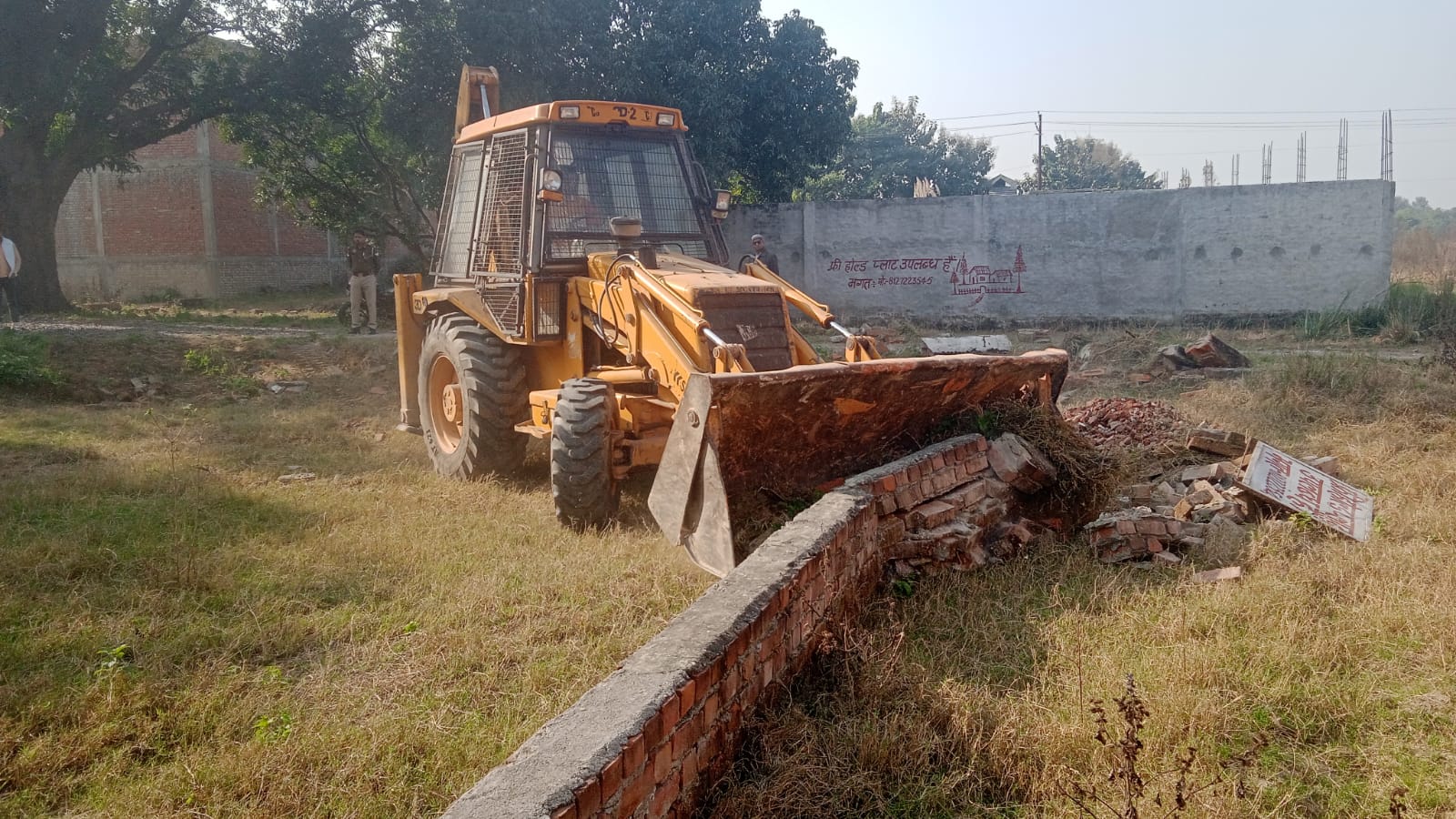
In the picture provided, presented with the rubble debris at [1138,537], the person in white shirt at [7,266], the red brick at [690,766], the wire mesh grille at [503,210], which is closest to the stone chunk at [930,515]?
the rubble debris at [1138,537]

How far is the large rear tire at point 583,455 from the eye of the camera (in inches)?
224

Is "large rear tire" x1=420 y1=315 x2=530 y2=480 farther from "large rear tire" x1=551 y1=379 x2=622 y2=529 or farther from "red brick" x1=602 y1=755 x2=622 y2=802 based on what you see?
"red brick" x1=602 y1=755 x2=622 y2=802

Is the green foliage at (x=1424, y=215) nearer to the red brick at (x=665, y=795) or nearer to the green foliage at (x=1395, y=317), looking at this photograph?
the green foliage at (x=1395, y=317)

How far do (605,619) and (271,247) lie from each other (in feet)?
83.6

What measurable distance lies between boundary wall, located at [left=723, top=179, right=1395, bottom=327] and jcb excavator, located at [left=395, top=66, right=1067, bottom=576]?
10.9 metres

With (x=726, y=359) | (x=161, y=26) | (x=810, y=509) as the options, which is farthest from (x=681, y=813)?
(x=161, y=26)

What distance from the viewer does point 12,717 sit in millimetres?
3418

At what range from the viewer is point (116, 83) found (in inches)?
620

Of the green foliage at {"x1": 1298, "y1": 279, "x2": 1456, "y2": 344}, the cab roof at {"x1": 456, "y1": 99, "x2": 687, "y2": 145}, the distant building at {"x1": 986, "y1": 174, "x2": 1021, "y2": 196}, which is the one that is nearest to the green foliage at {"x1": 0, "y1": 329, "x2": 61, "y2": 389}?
the cab roof at {"x1": 456, "y1": 99, "x2": 687, "y2": 145}

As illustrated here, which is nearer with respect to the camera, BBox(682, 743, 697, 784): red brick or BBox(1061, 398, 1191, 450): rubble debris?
BBox(682, 743, 697, 784): red brick

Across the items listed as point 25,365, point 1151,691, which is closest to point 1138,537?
point 1151,691

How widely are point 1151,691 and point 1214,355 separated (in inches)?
355

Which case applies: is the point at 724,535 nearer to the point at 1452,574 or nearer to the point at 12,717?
the point at 12,717

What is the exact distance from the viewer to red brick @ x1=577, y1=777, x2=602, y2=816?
7.20 ft
